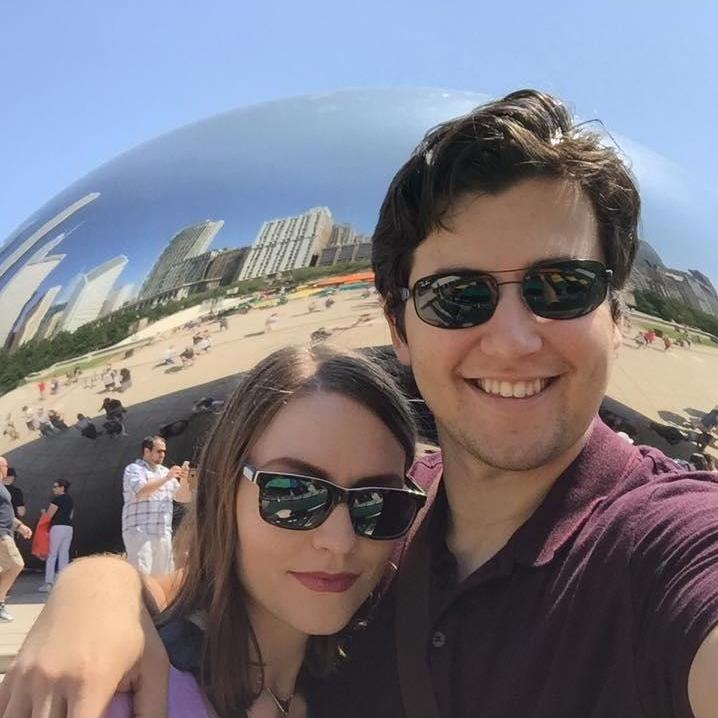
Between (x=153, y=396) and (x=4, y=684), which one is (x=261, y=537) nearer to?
(x=4, y=684)

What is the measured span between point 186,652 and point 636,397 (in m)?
2.62

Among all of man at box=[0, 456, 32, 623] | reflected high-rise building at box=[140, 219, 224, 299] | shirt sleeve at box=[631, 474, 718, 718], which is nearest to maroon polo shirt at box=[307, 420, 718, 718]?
shirt sleeve at box=[631, 474, 718, 718]

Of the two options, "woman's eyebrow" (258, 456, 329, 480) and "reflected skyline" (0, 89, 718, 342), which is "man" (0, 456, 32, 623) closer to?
"reflected skyline" (0, 89, 718, 342)

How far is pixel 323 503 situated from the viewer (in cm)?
146

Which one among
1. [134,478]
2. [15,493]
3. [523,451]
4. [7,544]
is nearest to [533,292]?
[523,451]

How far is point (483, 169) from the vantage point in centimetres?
156

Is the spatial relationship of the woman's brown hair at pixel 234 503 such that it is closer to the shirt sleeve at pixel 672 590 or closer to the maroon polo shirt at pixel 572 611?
the maroon polo shirt at pixel 572 611

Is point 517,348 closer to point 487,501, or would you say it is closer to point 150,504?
point 487,501

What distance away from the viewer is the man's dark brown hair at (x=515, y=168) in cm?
154

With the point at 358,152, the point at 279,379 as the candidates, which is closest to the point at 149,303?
the point at 358,152

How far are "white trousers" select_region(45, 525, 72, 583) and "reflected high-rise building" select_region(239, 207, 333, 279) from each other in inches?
Answer: 61.5

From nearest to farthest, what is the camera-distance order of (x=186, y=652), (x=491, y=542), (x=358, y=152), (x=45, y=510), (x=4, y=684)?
(x=4, y=684) < (x=186, y=652) < (x=491, y=542) < (x=358, y=152) < (x=45, y=510)

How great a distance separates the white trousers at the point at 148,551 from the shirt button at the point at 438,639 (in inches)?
119

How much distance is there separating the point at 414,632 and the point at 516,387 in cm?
43
